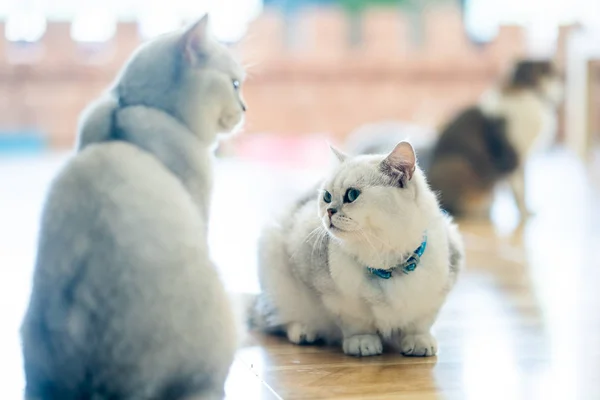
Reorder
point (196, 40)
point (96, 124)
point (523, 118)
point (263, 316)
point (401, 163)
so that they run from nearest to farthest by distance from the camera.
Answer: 1. point (96, 124)
2. point (196, 40)
3. point (401, 163)
4. point (263, 316)
5. point (523, 118)

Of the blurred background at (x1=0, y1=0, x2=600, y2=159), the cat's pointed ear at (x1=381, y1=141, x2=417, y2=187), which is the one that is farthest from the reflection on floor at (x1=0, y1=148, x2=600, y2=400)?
the blurred background at (x1=0, y1=0, x2=600, y2=159)

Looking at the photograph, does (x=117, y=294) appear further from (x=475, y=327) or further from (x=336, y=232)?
(x=475, y=327)

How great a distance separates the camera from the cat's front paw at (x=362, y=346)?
1739 mm

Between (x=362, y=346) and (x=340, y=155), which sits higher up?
(x=340, y=155)

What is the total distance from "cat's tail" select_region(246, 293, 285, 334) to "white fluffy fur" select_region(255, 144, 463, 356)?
0.07 metres

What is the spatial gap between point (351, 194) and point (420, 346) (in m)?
0.37

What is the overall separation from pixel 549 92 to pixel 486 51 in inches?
173

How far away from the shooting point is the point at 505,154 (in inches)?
166

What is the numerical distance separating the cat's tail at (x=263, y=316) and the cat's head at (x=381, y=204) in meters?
0.39

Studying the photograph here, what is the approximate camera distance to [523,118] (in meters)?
4.22

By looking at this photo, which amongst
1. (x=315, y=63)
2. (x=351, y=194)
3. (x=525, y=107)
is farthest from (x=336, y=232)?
(x=315, y=63)

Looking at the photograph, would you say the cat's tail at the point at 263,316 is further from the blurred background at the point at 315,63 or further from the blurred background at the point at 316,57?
the blurred background at the point at 316,57

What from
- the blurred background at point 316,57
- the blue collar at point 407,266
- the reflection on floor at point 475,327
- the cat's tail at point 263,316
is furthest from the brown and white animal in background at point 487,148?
the blurred background at point 316,57

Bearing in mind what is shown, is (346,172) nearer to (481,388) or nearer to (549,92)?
(481,388)
